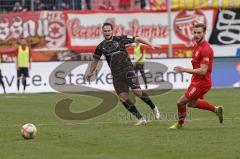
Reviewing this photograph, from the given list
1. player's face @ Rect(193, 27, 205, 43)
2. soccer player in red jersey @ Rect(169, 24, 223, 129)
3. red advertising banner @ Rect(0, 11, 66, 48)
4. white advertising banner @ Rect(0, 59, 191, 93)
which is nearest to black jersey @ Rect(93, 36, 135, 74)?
soccer player in red jersey @ Rect(169, 24, 223, 129)

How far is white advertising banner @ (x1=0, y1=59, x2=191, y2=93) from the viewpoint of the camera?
96.9ft

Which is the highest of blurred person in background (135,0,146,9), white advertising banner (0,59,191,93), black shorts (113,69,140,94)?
blurred person in background (135,0,146,9)

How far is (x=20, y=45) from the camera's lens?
3114 centimetres

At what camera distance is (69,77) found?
29469mm

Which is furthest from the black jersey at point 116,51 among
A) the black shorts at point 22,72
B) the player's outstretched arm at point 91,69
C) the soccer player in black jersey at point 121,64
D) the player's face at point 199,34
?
the black shorts at point 22,72

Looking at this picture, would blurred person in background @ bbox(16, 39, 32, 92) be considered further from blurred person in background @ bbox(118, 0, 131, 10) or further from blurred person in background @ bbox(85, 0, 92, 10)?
blurred person in background @ bbox(118, 0, 131, 10)

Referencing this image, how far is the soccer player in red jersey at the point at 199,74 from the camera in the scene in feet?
45.3

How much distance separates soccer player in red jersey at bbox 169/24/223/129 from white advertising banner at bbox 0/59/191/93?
14987 millimetres

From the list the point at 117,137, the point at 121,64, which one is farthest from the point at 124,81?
the point at 117,137

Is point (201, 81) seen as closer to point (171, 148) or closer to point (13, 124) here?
point (171, 148)

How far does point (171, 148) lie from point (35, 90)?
18.7 m

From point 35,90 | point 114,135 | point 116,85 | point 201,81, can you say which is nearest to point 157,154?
point 114,135

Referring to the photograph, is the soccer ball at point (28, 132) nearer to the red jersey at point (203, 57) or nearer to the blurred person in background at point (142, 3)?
the red jersey at point (203, 57)

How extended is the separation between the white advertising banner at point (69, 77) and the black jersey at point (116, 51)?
44.0 feet
